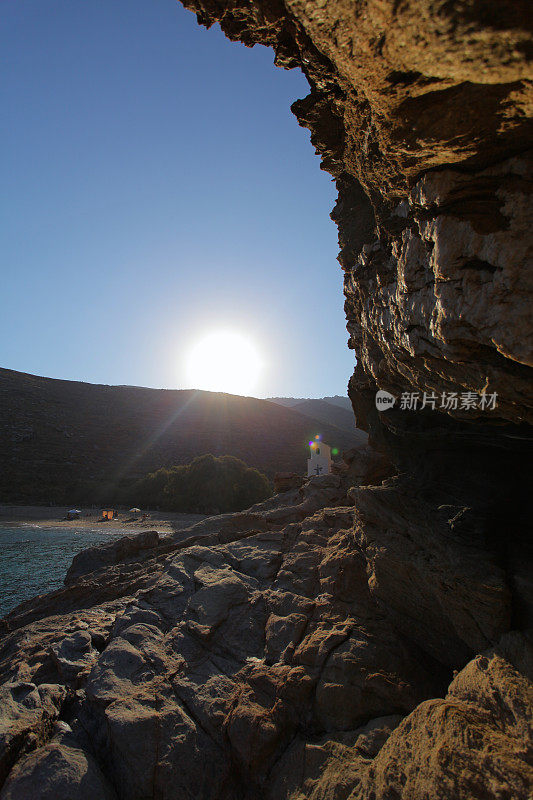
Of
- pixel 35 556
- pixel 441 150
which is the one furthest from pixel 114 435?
pixel 441 150

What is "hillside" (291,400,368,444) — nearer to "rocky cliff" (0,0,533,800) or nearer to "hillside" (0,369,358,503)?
"hillside" (0,369,358,503)

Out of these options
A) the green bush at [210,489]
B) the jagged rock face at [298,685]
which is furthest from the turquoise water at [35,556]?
the green bush at [210,489]

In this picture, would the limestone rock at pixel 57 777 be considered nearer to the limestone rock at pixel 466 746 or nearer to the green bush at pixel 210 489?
the limestone rock at pixel 466 746

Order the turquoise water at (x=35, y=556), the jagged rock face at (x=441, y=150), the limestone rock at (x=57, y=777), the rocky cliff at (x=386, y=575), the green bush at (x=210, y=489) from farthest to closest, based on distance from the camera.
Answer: the green bush at (x=210, y=489) → the turquoise water at (x=35, y=556) → the limestone rock at (x=57, y=777) → the rocky cliff at (x=386, y=575) → the jagged rock face at (x=441, y=150)

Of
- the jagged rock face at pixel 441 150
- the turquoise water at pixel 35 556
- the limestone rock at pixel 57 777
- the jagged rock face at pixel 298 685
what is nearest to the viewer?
the jagged rock face at pixel 441 150

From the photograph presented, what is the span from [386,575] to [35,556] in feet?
59.7

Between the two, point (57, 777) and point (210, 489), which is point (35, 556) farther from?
point (57, 777)

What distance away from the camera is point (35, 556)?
1786cm

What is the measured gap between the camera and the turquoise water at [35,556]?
12.2 metres

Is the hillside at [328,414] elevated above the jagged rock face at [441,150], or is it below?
below

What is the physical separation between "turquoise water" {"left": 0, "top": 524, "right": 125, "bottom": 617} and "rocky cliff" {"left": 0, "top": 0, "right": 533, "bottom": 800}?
6.84 meters

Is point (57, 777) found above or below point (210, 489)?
above

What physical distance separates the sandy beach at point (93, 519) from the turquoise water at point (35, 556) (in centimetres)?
162

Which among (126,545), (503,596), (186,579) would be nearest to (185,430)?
(126,545)
